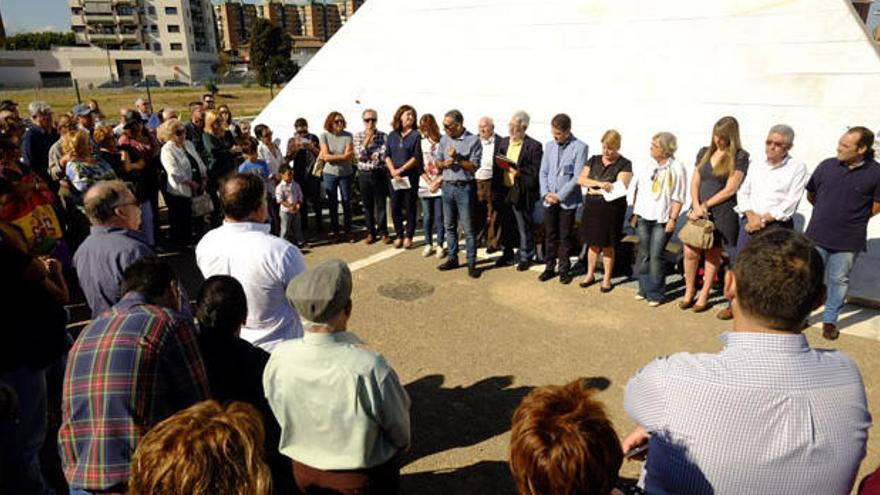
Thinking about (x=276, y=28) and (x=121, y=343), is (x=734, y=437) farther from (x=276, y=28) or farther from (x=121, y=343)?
(x=276, y=28)

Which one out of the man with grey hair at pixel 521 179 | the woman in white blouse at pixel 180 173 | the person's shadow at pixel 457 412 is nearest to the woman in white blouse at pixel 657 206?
the man with grey hair at pixel 521 179

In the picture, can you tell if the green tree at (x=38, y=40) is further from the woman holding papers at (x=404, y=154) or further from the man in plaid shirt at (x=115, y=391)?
the man in plaid shirt at (x=115, y=391)

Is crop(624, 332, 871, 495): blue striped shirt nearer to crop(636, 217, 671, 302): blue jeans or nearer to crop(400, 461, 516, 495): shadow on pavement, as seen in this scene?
crop(400, 461, 516, 495): shadow on pavement

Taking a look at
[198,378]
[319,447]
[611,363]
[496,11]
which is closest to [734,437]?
[319,447]

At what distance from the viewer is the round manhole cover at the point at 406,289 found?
6027 millimetres

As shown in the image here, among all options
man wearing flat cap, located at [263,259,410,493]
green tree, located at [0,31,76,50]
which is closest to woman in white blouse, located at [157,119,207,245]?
man wearing flat cap, located at [263,259,410,493]

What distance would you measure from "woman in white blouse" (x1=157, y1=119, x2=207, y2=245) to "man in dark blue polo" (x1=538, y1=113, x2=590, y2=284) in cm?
473

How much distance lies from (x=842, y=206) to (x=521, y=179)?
3173mm

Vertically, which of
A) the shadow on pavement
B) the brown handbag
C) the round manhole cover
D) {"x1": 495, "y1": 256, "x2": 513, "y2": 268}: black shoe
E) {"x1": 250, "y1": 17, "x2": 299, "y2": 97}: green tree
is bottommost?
the shadow on pavement

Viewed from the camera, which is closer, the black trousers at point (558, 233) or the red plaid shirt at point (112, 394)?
the red plaid shirt at point (112, 394)

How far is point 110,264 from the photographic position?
3.00 metres

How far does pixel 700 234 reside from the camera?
204 inches

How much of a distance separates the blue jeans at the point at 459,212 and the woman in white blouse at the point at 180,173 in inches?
139

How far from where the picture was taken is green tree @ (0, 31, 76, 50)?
259 feet
